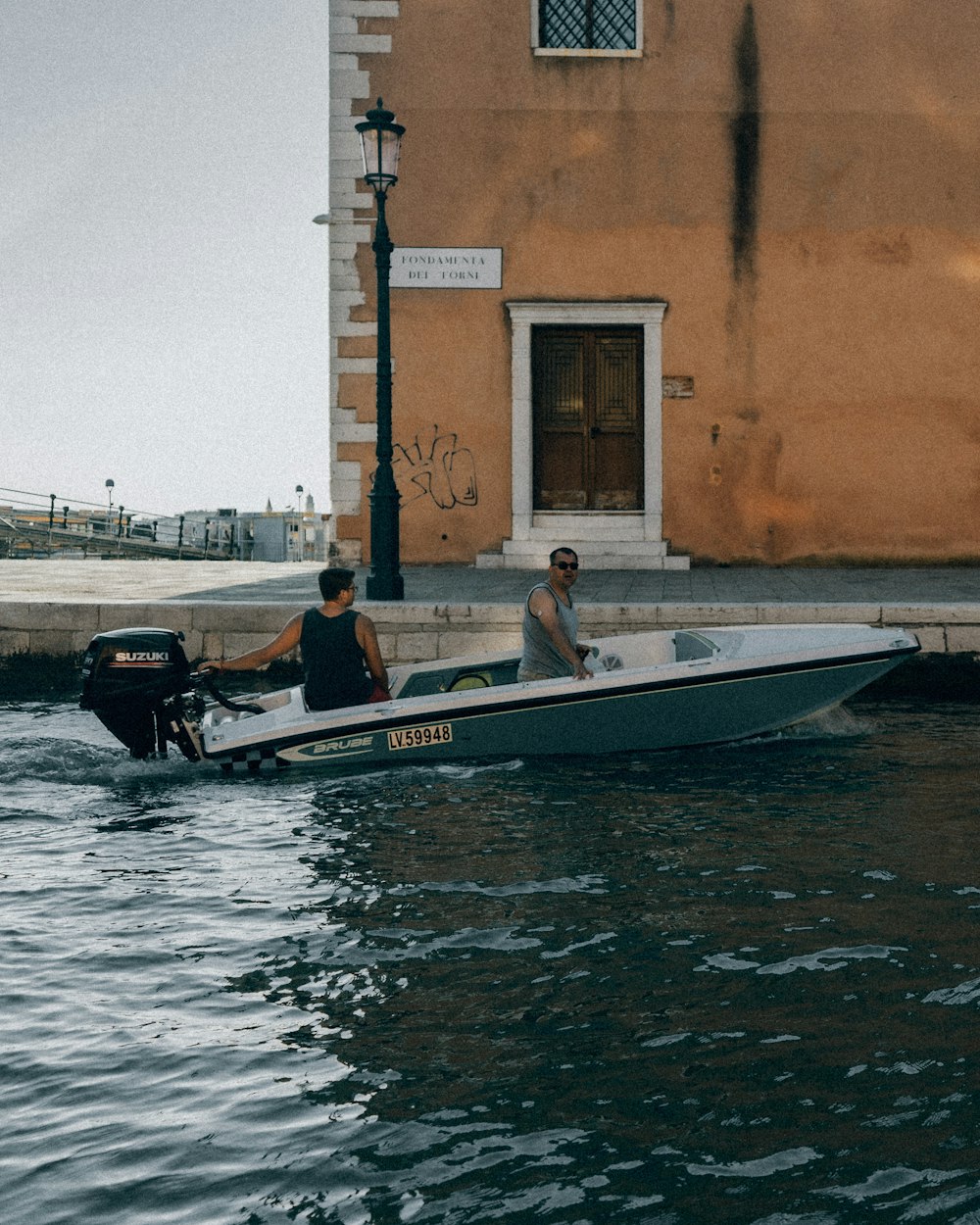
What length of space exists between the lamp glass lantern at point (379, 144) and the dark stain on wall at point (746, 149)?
4.99m

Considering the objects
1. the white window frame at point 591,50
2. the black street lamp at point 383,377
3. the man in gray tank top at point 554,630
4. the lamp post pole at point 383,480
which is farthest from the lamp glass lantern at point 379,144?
the man in gray tank top at point 554,630

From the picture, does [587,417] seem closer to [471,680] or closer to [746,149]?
[746,149]

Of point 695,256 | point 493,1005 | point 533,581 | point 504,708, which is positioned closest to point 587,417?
point 695,256

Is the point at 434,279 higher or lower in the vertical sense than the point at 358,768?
higher

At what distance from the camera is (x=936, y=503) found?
16281 mm

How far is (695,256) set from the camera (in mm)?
16328

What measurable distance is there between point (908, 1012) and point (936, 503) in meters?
12.6

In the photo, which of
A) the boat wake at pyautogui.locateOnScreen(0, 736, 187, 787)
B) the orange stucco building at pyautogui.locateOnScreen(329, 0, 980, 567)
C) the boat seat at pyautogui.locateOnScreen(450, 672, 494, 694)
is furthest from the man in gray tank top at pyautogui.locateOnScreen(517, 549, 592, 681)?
the orange stucco building at pyautogui.locateOnScreen(329, 0, 980, 567)

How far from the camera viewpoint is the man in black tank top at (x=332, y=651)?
7.86 m

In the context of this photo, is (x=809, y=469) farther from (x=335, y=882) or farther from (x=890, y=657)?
(x=335, y=882)

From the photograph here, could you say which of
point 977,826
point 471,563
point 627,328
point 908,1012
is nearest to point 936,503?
point 627,328

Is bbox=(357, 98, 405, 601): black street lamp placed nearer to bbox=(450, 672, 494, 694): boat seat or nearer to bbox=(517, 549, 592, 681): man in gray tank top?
bbox=(450, 672, 494, 694): boat seat

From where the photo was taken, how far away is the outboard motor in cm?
785

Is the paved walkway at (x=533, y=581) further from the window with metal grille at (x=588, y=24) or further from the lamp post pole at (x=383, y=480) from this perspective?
the window with metal grille at (x=588, y=24)
